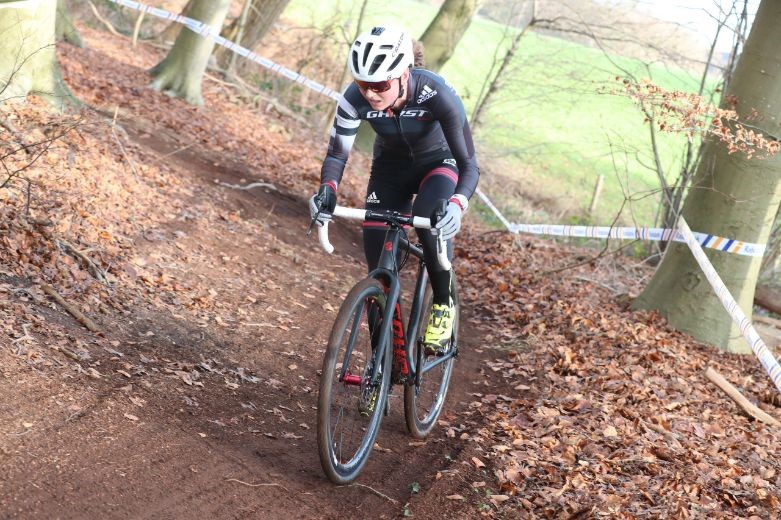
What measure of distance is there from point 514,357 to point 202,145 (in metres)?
6.83

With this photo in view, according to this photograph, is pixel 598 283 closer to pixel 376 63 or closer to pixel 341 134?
pixel 341 134

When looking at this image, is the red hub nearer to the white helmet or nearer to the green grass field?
the white helmet

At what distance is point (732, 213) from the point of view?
8430mm

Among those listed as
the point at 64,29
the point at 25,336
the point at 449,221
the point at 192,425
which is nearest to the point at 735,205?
the point at 449,221

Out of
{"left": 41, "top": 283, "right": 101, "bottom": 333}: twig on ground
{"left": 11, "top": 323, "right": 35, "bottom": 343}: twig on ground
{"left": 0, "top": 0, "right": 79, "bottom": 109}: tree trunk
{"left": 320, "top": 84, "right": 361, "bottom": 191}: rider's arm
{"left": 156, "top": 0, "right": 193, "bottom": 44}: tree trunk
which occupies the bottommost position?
{"left": 41, "top": 283, "right": 101, "bottom": 333}: twig on ground

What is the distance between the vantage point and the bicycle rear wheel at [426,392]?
5.50 meters

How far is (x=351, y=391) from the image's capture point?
5082 millimetres

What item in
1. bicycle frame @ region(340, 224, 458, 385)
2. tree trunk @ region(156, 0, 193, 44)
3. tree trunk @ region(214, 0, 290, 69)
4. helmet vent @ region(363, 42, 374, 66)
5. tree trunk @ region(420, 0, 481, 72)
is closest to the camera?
helmet vent @ region(363, 42, 374, 66)

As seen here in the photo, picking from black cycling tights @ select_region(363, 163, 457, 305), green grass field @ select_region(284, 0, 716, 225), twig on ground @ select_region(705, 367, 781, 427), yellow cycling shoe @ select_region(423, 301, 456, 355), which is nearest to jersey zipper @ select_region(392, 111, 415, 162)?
black cycling tights @ select_region(363, 163, 457, 305)

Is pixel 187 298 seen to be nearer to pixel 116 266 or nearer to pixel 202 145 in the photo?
pixel 116 266

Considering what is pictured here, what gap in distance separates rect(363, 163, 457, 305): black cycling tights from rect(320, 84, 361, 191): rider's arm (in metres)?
0.38

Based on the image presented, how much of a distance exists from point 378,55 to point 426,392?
8.62 feet

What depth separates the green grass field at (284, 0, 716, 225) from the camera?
56.3 ft

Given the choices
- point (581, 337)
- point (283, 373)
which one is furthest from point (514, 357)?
point (283, 373)
